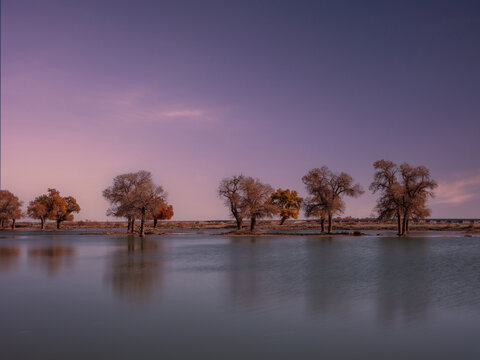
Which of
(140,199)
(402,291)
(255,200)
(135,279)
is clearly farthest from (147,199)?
(402,291)

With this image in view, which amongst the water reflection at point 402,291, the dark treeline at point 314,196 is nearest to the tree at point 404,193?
the dark treeline at point 314,196

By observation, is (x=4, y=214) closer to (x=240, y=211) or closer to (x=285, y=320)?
(x=240, y=211)

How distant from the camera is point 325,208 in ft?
220

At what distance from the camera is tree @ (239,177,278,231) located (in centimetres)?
7075

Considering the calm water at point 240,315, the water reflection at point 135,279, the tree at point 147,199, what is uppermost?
the tree at point 147,199

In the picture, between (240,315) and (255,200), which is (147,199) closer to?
(255,200)

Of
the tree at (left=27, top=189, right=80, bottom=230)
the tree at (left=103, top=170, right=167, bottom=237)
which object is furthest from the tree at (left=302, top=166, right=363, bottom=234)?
the tree at (left=27, top=189, right=80, bottom=230)

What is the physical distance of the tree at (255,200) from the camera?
70.8m

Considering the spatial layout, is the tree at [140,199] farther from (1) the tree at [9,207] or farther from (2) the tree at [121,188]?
(1) the tree at [9,207]

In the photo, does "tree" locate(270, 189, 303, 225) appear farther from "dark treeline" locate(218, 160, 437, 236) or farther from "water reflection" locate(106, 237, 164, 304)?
"water reflection" locate(106, 237, 164, 304)

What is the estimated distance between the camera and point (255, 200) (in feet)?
235

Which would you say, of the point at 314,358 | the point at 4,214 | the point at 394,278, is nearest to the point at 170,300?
the point at 314,358

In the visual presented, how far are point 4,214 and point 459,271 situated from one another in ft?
342

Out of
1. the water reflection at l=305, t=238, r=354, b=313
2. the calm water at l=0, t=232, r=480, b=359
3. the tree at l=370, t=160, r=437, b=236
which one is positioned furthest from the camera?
the tree at l=370, t=160, r=437, b=236
